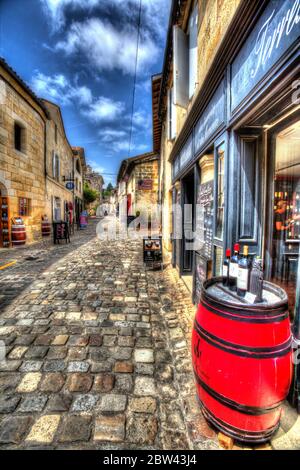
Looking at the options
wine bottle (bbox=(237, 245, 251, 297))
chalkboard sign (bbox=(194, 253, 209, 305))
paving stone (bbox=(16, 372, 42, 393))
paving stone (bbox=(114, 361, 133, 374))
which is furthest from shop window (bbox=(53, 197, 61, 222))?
wine bottle (bbox=(237, 245, 251, 297))

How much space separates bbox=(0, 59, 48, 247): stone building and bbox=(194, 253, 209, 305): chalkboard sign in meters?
8.37

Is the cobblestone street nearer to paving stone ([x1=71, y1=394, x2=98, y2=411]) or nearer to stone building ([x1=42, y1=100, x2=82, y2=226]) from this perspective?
paving stone ([x1=71, y1=394, x2=98, y2=411])

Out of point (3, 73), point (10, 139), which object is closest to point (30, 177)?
point (10, 139)

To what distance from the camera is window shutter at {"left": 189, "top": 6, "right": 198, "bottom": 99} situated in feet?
12.8

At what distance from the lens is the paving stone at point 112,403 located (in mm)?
1760

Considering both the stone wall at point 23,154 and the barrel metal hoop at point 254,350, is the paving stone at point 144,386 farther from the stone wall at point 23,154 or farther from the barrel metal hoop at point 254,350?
the stone wall at point 23,154

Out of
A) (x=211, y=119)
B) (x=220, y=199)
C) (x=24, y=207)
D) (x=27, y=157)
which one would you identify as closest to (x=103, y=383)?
(x=220, y=199)

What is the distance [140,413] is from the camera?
5.68ft

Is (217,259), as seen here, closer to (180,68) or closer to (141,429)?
(141,429)

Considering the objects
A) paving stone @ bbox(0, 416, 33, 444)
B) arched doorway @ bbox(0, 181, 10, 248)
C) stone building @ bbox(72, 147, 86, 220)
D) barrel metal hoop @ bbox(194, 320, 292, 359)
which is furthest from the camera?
stone building @ bbox(72, 147, 86, 220)

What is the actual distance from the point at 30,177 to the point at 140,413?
11.3m

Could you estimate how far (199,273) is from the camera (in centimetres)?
357

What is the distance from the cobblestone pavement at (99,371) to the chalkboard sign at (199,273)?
0.31 meters

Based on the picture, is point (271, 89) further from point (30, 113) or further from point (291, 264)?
point (30, 113)
